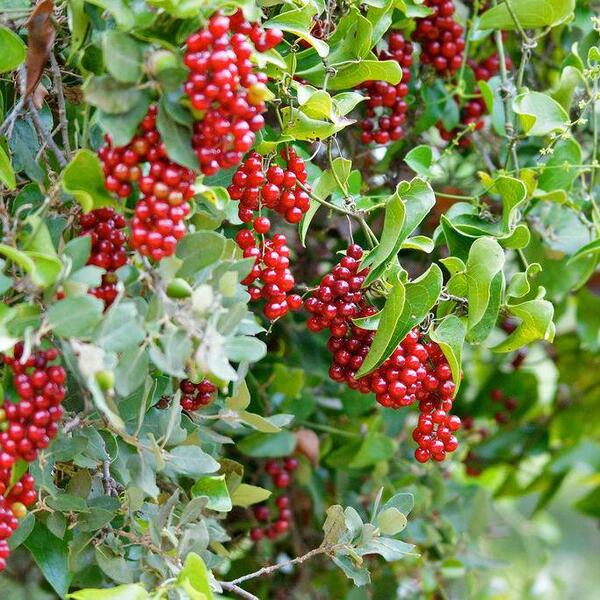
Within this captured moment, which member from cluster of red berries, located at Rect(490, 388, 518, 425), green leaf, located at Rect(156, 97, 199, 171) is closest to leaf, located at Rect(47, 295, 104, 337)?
green leaf, located at Rect(156, 97, 199, 171)

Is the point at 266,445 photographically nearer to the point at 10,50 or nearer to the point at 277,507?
the point at 277,507

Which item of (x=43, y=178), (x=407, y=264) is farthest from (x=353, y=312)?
(x=407, y=264)

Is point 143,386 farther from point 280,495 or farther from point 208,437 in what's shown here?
point 280,495

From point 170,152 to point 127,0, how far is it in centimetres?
11

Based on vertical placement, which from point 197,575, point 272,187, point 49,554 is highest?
point 272,187

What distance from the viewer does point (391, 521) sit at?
84cm

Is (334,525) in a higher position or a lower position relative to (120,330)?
lower

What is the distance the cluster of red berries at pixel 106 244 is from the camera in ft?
2.26

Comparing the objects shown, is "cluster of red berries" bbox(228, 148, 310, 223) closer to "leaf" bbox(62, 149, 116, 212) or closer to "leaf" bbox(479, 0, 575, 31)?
"leaf" bbox(62, 149, 116, 212)

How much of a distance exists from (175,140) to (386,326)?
248 mm

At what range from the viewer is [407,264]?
1.31 meters

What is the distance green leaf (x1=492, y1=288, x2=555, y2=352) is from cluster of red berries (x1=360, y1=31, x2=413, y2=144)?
0.28 meters

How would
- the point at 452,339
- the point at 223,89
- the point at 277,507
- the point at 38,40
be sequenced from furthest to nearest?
1. the point at 277,507
2. the point at 452,339
3. the point at 38,40
4. the point at 223,89

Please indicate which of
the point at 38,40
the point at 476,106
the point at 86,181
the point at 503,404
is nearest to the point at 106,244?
the point at 86,181
